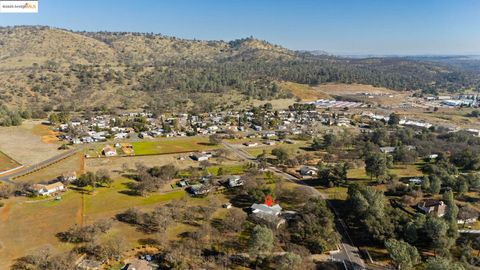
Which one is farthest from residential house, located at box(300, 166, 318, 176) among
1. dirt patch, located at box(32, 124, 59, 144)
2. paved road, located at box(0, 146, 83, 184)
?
dirt patch, located at box(32, 124, 59, 144)

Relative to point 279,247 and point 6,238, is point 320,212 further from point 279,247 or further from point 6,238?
point 6,238

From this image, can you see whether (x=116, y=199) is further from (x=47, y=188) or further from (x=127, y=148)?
(x=127, y=148)

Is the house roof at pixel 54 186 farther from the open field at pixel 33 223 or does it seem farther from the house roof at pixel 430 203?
the house roof at pixel 430 203

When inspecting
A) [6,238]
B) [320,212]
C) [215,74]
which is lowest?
[6,238]

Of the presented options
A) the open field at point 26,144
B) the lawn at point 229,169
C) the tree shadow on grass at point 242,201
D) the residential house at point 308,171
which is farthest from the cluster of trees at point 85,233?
the residential house at point 308,171

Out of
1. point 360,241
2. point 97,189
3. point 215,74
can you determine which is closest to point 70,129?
point 97,189

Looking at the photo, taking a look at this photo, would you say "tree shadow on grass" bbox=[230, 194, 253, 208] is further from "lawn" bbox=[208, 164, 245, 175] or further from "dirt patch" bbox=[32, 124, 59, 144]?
"dirt patch" bbox=[32, 124, 59, 144]
